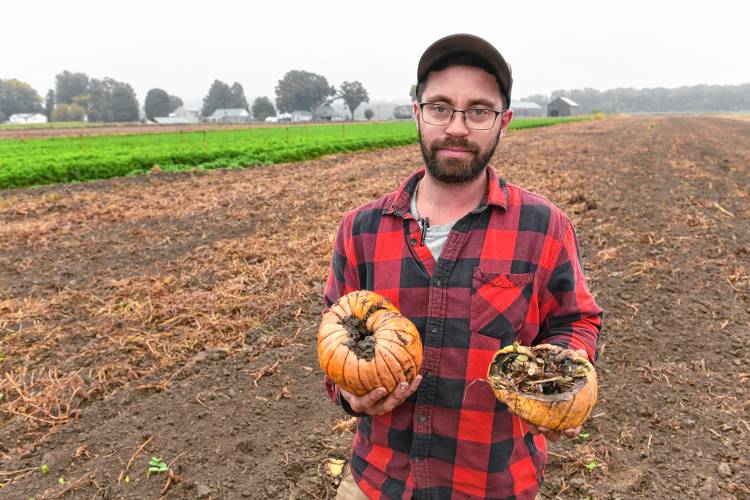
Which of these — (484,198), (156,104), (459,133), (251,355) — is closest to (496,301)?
(484,198)

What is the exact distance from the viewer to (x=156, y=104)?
123250 millimetres

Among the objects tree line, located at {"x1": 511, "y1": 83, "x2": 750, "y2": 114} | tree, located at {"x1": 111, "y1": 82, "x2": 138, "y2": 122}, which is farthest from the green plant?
tree line, located at {"x1": 511, "y1": 83, "x2": 750, "y2": 114}

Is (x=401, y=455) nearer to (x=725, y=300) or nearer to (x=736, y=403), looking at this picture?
(x=736, y=403)

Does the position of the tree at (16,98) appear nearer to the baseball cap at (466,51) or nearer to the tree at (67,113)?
the tree at (67,113)

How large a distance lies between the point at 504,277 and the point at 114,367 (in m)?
4.16

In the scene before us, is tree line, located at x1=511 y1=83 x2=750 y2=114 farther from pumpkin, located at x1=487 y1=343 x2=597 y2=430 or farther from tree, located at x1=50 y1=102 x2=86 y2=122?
pumpkin, located at x1=487 y1=343 x2=597 y2=430

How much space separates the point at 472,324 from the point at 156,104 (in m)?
140

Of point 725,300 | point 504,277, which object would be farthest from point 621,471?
point 725,300

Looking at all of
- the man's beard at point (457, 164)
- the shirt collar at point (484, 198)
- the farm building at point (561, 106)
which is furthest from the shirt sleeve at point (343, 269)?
the farm building at point (561, 106)

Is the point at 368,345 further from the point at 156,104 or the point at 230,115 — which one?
the point at 156,104

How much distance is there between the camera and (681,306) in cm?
549

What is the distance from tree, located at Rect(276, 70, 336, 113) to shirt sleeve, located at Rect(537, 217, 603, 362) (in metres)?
129

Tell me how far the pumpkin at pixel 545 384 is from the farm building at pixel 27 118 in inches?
5900

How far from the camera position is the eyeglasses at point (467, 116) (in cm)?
198
